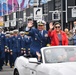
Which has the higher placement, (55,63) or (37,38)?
(37,38)

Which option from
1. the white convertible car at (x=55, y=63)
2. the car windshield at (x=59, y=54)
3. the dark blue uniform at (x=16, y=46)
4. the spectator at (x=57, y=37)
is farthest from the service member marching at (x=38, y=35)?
the dark blue uniform at (x=16, y=46)

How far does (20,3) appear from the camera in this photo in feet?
124

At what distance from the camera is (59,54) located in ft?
35.0

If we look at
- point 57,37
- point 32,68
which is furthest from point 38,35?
point 32,68

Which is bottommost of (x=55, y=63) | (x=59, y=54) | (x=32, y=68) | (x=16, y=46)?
(x=16, y=46)

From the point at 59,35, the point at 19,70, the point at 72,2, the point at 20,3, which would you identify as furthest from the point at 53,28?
the point at 72,2

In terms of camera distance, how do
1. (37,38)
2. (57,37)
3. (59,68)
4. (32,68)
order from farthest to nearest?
(57,37), (37,38), (32,68), (59,68)

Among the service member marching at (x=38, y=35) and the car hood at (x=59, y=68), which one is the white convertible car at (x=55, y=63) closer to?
the car hood at (x=59, y=68)

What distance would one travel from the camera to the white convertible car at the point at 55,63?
9.48 m

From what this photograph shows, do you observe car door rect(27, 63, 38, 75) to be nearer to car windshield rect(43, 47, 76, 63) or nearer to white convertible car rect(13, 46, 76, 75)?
white convertible car rect(13, 46, 76, 75)

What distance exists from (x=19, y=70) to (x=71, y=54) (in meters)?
2.26

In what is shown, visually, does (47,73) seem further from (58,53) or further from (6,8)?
(6,8)

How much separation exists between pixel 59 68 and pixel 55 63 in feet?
2.17

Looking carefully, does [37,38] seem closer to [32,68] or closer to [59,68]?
[32,68]
